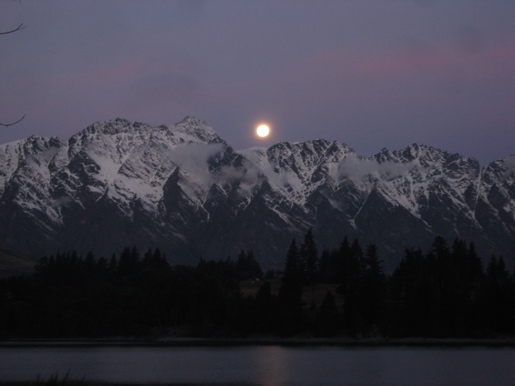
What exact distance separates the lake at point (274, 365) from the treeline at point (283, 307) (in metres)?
28.8

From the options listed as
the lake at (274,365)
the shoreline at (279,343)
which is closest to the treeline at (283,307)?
the shoreline at (279,343)

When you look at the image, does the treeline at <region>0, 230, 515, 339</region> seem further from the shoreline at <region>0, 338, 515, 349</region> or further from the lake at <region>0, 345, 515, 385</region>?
the lake at <region>0, 345, 515, 385</region>

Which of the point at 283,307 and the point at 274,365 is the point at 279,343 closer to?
the point at 283,307

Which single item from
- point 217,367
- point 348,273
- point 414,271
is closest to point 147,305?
point 348,273

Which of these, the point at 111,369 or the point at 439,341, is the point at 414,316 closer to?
the point at 439,341

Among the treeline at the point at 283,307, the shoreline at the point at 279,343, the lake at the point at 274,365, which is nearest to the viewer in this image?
the lake at the point at 274,365

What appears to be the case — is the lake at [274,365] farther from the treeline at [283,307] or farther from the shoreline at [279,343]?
the treeline at [283,307]

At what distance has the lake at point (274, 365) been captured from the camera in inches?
3349

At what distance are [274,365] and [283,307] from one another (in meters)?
66.8

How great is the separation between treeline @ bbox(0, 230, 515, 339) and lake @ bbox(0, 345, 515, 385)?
2879 centimetres

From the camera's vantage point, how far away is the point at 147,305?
187375mm

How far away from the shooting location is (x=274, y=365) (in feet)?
339

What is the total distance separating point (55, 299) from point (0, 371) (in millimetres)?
100974

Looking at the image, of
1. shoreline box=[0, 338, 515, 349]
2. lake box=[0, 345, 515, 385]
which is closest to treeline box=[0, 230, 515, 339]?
shoreline box=[0, 338, 515, 349]
